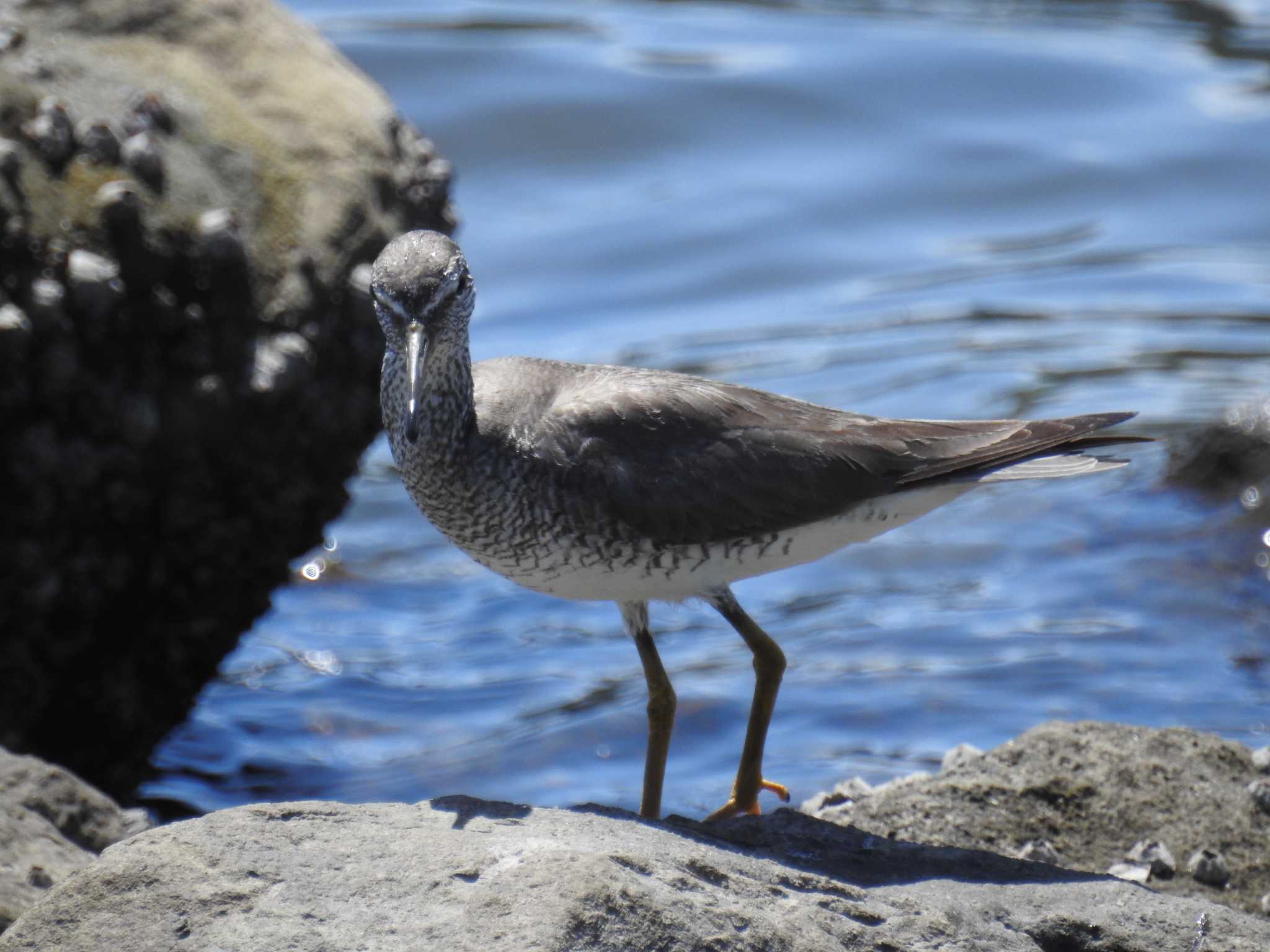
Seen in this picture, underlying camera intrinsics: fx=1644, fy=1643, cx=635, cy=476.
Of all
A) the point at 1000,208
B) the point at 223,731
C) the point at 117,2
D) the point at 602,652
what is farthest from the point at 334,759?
the point at 1000,208

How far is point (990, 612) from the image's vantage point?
31.7ft

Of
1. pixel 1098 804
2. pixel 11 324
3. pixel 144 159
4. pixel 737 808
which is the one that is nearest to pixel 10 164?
pixel 144 159

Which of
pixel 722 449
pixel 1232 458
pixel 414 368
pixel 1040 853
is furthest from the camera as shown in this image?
pixel 1232 458

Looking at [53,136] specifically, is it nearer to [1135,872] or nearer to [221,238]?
[221,238]

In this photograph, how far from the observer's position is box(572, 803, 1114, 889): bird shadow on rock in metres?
4.90

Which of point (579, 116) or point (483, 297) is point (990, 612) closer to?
point (483, 297)

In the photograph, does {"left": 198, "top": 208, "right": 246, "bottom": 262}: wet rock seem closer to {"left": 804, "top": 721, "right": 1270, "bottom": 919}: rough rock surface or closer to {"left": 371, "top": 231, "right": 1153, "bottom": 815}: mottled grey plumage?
{"left": 371, "top": 231, "right": 1153, "bottom": 815}: mottled grey plumage

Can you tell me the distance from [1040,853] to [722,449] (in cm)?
175

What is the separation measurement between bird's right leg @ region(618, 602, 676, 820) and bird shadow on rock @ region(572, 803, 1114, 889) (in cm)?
88

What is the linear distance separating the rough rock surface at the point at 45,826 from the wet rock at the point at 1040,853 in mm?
2987

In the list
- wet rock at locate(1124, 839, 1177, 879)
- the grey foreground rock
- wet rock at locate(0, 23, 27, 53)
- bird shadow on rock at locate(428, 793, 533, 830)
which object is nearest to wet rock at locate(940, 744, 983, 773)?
wet rock at locate(1124, 839, 1177, 879)

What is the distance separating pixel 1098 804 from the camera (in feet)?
19.4

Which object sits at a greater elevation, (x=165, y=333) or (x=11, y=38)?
(x=11, y=38)

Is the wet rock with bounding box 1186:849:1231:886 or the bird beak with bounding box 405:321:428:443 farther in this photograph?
the wet rock with bounding box 1186:849:1231:886
